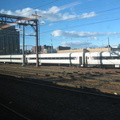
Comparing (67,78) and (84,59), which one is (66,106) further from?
(84,59)

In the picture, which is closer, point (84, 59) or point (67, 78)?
point (67, 78)

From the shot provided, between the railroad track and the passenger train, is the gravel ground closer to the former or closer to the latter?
the railroad track

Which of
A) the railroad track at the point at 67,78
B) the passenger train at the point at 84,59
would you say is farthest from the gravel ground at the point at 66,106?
the passenger train at the point at 84,59

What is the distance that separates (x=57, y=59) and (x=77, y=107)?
33.4 m

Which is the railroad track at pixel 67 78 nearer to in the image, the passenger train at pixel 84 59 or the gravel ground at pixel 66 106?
the gravel ground at pixel 66 106

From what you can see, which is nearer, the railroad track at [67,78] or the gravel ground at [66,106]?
the gravel ground at [66,106]

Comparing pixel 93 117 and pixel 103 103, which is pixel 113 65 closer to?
pixel 103 103

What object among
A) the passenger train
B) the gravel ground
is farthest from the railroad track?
the passenger train

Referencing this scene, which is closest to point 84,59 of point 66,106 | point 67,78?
point 67,78

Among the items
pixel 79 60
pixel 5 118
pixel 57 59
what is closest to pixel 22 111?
pixel 5 118

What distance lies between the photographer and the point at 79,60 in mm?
36312

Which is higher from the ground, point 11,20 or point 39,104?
point 11,20

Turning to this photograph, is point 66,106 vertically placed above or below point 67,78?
below

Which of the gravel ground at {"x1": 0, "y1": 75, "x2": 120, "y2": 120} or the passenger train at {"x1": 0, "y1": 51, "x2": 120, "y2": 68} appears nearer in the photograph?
the gravel ground at {"x1": 0, "y1": 75, "x2": 120, "y2": 120}
